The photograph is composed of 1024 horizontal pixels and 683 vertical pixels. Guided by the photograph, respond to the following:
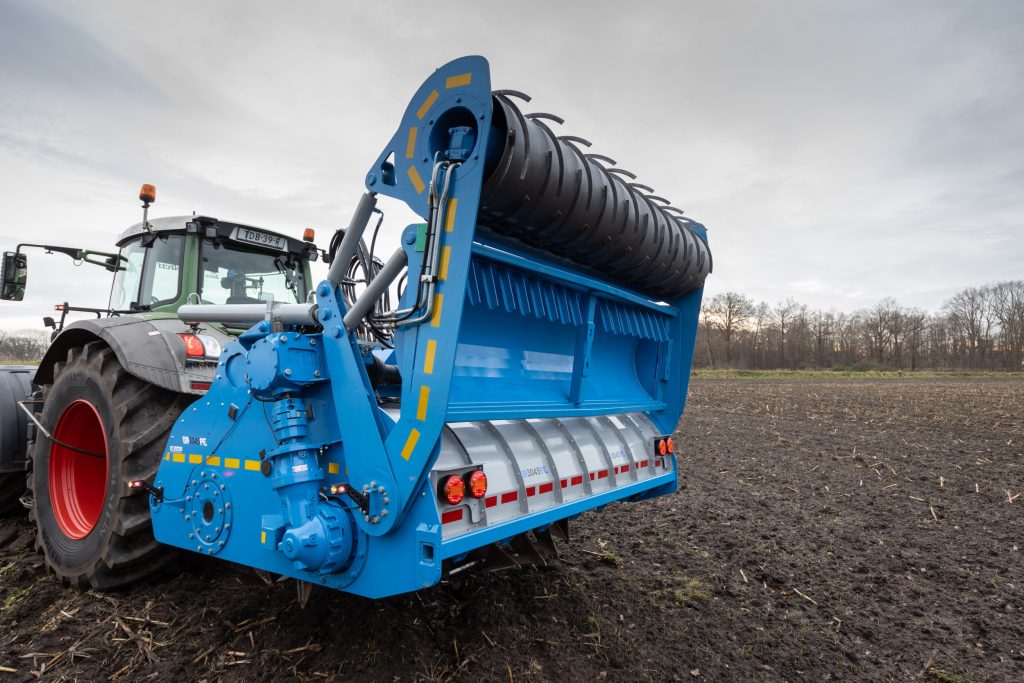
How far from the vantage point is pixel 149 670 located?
2.95 metres

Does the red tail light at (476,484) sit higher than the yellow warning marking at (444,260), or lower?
lower

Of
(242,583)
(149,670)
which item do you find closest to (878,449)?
(242,583)

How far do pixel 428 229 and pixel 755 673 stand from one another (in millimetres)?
2866

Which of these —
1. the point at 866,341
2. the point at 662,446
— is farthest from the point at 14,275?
the point at 866,341

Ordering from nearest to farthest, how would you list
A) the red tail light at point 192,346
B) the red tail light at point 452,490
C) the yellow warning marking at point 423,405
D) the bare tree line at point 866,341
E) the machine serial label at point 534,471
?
the yellow warning marking at point 423,405, the red tail light at point 452,490, the machine serial label at point 534,471, the red tail light at point 192,346, the bare tree line at point 866,341

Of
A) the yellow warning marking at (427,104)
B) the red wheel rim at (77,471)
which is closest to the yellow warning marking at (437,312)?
the yellow warning marking at (427,104)

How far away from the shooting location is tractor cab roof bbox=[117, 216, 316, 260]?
4.46 meters

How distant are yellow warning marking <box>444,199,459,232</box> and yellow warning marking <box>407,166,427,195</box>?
0.60 ft

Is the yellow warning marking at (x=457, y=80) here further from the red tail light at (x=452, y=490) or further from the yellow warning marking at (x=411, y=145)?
the red tail light at (x=452, y=490)

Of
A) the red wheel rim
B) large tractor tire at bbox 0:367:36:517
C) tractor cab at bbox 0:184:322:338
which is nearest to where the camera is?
the red wheel rim

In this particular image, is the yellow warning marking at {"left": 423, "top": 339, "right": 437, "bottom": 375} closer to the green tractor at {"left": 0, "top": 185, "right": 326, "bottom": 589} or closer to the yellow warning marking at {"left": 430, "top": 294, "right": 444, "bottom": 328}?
the yellow warning marking at {"left": 430, "top": 294, "right": 444, "bottom": 328}

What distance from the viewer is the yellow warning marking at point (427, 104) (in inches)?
102

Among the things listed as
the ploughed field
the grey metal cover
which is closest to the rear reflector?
the grey metal cover

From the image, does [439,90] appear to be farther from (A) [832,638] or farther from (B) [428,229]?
(A) [832,638]
